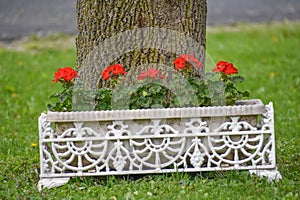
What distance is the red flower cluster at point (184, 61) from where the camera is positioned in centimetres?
396

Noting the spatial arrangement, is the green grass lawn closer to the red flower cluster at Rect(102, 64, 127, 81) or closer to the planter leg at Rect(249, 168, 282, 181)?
the planter leg at Rect(249, 168, 282, 181)

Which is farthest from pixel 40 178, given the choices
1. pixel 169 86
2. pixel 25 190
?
pixel 169 86

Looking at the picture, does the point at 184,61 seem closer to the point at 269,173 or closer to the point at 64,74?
the point at 64,74

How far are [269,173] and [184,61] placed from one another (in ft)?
2.88

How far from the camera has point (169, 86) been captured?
406cm

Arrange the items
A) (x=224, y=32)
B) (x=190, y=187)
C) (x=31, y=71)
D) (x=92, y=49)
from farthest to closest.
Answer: (x=224, y=32) < (x=31, y=71) < (x=92, y=49) < (x=190, y=187)

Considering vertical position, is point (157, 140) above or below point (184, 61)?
below

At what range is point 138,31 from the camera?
14.1ft

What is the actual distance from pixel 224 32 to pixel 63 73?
6.52 m

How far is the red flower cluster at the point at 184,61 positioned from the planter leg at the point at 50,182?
100 centimetres

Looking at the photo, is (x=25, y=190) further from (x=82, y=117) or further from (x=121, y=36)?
(x=121, y=36)

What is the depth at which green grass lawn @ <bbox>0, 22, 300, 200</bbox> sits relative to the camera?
12.4ft

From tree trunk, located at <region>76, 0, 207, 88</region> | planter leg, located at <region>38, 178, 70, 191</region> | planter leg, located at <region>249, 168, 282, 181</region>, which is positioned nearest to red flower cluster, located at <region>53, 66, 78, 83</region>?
tree trunk, located at <region>76, 0, 207, 88</region>

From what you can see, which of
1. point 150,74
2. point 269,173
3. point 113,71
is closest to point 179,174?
point 269,173
